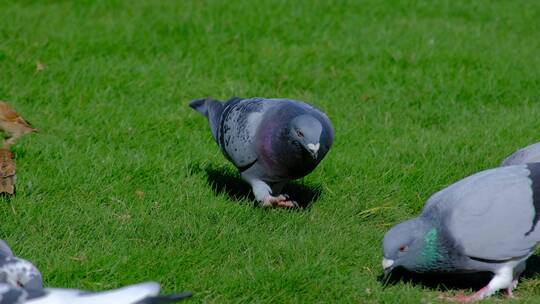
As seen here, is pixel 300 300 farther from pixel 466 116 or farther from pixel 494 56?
pixel 494 56

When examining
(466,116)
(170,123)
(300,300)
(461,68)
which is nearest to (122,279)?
(300,300)

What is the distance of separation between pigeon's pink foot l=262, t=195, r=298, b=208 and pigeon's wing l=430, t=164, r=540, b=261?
1150 mm

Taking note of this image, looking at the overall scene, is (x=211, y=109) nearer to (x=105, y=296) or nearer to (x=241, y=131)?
(x=241, y=131)

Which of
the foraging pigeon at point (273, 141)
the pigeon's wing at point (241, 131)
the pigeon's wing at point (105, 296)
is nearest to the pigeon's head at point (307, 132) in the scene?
the foraging pigeon at point (273, 141)

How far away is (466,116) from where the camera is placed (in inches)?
272

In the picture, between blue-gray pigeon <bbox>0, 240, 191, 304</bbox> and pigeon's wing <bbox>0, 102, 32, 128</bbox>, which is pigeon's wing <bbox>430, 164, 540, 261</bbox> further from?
pigeon's wing <bbox>0, 102, 32, 128</bbox>

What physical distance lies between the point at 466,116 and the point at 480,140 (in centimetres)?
57

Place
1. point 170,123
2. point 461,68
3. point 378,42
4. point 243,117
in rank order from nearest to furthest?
point 243,117 < point 170,123 < point 461,68 < point 378,42

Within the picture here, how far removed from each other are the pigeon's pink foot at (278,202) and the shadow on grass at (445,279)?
881 mm

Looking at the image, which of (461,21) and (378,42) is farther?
(461,21)

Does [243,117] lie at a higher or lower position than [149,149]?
higher

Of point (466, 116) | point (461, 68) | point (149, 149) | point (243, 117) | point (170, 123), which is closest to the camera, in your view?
point (243, 117)

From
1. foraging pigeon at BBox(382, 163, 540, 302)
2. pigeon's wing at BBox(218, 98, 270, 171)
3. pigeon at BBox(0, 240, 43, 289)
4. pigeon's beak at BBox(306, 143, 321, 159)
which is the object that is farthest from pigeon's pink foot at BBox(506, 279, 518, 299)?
pigeon at BBox(0, 240, 43, 289)

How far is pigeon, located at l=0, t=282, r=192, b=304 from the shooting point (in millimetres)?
3174
